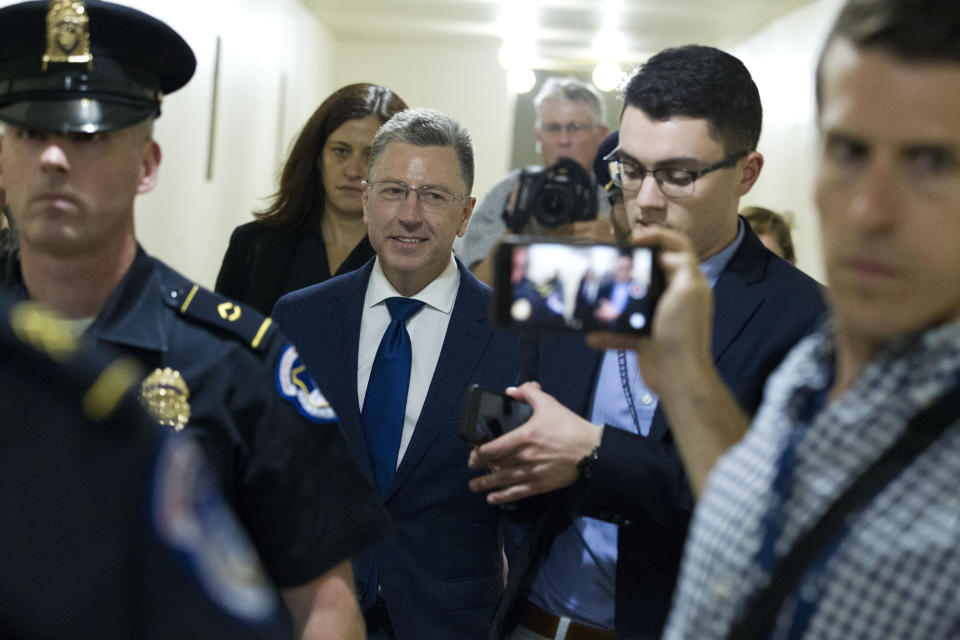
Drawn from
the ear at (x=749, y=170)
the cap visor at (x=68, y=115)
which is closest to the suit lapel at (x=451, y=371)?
the ear at (x=749, y=170)

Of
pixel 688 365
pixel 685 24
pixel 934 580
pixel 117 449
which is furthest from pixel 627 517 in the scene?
pixel 685 24

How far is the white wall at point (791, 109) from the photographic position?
277 inches

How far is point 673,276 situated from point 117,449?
622 millimetres

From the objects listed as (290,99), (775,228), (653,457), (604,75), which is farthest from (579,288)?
(604,75)

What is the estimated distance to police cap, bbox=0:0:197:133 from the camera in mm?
1344

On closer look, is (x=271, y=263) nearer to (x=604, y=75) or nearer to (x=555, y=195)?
(x=555, y=195)

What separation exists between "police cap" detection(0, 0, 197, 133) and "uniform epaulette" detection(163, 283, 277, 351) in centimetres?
23

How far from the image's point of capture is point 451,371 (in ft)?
6.68

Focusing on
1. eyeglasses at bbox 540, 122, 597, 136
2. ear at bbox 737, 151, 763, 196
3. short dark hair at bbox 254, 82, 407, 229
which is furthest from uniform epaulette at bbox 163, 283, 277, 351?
eyeglasses at bbox 540, 122, 597, 136

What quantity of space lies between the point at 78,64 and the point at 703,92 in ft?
3.15

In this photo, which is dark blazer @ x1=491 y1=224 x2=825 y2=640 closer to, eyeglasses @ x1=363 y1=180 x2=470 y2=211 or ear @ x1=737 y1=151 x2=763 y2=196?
ear @ x1=737 y1=151 x2=763 y2=196

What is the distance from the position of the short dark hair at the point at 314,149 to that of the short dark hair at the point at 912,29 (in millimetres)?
Result: 2380

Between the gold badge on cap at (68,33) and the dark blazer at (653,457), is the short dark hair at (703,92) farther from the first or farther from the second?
the gold badge on cap at (68,33)

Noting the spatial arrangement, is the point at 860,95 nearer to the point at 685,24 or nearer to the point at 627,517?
the point at 627,517
